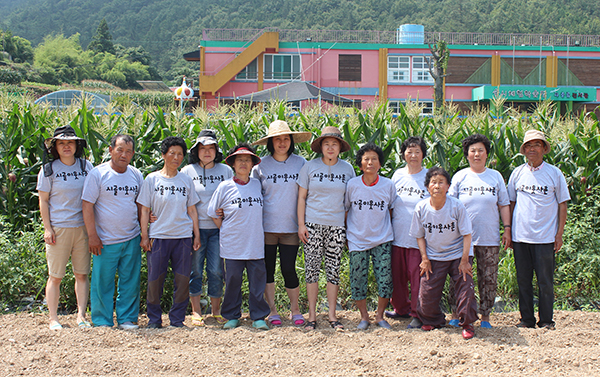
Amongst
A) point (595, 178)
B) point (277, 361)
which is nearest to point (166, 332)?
point (277, 361)

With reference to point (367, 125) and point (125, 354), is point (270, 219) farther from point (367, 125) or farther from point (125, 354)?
point (367, 125)

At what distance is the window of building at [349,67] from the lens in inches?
1275

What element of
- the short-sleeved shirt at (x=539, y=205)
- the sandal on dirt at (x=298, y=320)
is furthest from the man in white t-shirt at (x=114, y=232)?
the short-sleeved shirt at (x=539, y=205)

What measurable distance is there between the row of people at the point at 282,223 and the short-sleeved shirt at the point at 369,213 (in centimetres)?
1

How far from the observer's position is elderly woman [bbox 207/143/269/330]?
15.3 feet

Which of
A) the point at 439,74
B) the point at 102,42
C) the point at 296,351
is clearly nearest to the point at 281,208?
the point at 296,351

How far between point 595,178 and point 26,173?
23.1 ft

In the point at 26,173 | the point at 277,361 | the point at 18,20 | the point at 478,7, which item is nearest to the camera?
the point at 277,361

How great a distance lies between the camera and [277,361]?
13.2 ft

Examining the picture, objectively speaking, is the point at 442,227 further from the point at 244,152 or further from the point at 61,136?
the point at 61,136

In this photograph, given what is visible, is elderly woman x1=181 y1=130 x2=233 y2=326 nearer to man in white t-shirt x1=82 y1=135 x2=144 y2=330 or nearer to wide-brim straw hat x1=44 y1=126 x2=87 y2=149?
man in white t-shirt x1=82 y1=135 x2=144 y2=330

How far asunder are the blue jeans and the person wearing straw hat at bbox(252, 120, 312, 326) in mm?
500

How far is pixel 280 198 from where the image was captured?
4.82 m

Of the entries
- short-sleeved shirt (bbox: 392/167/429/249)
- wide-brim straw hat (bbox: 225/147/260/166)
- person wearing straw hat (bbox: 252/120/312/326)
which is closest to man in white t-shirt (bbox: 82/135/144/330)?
wide-brim straw hat (bbox: 225/147/260/166)
